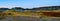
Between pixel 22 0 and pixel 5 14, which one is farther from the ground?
pixel 22 0

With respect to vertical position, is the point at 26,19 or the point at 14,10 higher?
the point at 14,10

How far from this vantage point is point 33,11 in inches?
90.2

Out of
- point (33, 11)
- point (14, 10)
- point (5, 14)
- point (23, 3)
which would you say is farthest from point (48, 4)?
point (5, 14)

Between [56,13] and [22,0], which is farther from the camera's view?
[22,0]

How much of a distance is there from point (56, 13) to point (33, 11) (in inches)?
15.6

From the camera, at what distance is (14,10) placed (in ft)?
7.63

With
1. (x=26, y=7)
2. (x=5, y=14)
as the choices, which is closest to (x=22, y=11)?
(x=26, y=7)

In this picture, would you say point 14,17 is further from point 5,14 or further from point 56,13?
point 56,13

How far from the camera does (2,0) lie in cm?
235

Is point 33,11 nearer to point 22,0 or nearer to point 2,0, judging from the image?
point 22,0

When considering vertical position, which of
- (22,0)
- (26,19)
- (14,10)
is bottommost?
(26,19)

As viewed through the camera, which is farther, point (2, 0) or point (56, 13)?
point (2, 0)

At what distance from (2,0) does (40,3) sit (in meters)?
0.68

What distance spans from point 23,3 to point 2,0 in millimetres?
380
